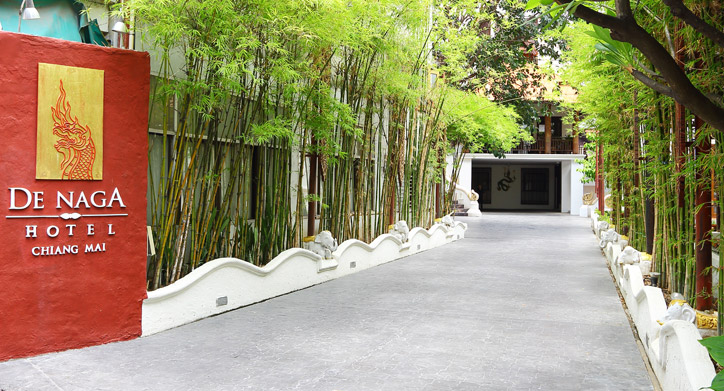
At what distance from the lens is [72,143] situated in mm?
4113

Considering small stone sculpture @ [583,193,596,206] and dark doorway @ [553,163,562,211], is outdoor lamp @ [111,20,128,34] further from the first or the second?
dark doorway @ [553,163,562,211]

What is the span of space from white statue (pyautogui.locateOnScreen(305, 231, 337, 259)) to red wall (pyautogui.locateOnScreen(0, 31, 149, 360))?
112 inches

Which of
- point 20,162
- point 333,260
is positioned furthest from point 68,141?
point 333,260

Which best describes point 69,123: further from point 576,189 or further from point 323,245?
point 576,189

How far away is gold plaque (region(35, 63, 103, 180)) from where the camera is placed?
4000 millimetres

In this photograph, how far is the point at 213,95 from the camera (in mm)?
5016

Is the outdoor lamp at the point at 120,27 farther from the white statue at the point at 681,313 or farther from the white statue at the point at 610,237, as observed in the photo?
the white statue at the point at 610,237

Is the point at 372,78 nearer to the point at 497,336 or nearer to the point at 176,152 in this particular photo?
the point at 176,152

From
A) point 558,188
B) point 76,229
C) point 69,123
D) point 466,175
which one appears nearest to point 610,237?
point 76,229

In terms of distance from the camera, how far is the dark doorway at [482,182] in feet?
86.0

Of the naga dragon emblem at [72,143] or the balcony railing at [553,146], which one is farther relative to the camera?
the balcony railing at [553,146]

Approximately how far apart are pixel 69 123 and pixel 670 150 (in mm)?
4141

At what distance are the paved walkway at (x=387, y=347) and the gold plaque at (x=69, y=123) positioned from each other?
3.82 ft

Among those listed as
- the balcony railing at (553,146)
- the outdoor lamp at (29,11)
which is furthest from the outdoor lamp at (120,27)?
the balcony railing at (553,146)
